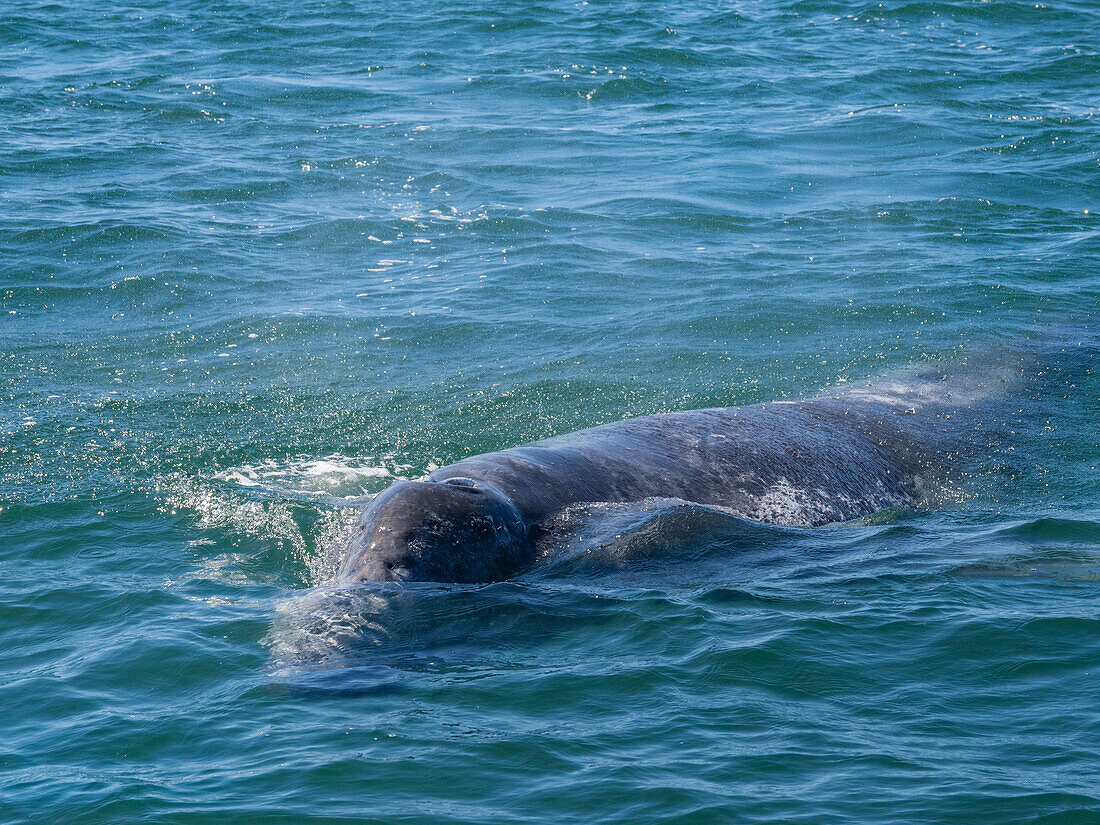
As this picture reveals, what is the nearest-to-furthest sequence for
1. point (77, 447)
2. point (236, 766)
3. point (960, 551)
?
1. point (236, 766)
2. point (960, 551)
3. point (77, 447)

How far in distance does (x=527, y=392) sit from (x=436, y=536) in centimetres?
557

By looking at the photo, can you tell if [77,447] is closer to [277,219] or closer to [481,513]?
[481,513]

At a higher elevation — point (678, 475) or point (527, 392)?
point (678, 475)

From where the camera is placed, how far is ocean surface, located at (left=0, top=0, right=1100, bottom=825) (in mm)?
5797

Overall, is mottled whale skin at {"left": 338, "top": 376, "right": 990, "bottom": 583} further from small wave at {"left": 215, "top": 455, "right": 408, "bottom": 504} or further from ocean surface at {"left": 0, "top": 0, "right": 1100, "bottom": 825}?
small wave at {"left": 215, "top": 455, "right": 408, "bottom": 504}

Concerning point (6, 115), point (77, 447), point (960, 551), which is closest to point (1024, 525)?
point (960, 551)

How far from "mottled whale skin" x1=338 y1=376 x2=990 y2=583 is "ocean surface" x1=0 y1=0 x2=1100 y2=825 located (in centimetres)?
22

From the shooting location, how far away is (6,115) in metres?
21.5

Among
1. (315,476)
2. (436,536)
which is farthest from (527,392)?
(436,536)

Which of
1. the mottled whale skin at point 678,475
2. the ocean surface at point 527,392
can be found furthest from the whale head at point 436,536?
the ocean surface at point 527,392

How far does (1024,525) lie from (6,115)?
1952 cm

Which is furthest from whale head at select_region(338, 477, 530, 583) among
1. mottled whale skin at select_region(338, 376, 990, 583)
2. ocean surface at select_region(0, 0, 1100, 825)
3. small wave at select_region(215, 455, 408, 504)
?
small wave at select_region(215, 455, 408, 504)

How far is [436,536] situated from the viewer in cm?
666

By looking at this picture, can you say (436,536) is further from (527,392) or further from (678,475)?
(527,392)
